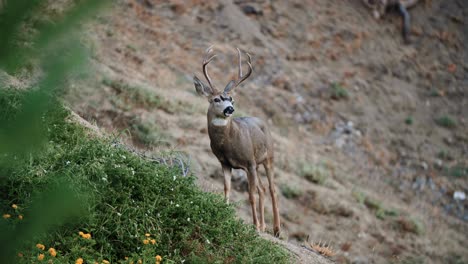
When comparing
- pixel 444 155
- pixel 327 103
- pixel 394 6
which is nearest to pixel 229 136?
pixel 327 103

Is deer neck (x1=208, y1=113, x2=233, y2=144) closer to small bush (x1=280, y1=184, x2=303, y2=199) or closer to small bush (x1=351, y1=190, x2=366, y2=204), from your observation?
small bush (x1=280, y1=184, x2=303, y2=199)

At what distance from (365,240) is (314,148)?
3842 mm

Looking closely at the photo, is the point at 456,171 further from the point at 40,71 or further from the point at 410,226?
the point at 40,71

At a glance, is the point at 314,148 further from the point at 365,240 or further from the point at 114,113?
the point at 114,113

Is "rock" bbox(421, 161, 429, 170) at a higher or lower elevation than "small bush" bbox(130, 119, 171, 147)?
lower

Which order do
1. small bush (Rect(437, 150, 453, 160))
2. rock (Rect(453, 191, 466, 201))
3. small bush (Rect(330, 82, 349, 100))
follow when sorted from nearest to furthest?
rock (Rect(453, 191, 466, 201)), small bush (Rect(437, 150, 453, 160)), small bush (Rect(330, 82, 349, 100))

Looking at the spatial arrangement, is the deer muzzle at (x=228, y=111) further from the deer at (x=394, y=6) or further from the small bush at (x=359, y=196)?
the deer at (x=394, y=6)

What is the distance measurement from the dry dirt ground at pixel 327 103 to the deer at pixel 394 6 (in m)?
0.26

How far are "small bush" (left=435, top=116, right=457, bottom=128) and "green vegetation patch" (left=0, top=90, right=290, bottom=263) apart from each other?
50.7 feet

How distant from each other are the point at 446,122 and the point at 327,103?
3.96 m

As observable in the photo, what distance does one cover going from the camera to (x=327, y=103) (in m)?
20.6

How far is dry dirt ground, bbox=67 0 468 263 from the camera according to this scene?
583 inches

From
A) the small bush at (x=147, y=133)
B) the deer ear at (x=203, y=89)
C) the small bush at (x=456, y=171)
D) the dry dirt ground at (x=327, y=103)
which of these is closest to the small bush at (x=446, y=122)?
the dry dirt ground at (x=327, y=103)

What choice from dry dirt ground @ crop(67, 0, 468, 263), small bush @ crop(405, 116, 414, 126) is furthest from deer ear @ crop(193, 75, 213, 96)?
small bush @ crop(405, 116, 414, 126)
